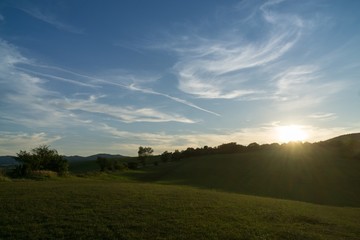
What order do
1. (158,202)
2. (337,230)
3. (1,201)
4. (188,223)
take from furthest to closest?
(158,202) < (1,201) < (337,230) < (188,223)

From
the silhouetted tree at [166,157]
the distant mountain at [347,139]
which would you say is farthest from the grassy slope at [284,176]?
the silhouetted tree at [166,157]

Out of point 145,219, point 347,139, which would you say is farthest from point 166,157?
point 145,219

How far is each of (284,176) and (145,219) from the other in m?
53.9

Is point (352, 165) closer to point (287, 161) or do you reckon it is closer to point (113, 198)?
point (287, 161)

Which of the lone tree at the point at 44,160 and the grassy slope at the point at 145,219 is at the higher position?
the lone tree at the point at 44,160

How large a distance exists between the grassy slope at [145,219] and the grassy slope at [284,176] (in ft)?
83.7

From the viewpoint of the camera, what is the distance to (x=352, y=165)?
3110 inches

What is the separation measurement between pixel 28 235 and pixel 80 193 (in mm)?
10844

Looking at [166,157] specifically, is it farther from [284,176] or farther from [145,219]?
[145,219]

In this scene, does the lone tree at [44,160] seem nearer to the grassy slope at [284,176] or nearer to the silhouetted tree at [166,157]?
the grassy slope at [284,176]

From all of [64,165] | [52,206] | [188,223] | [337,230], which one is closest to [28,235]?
[52,206]

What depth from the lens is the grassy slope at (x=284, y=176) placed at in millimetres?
51988

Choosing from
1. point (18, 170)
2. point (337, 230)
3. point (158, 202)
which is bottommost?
point (337, 230)

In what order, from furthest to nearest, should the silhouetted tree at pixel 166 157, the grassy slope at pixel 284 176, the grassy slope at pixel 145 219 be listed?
→ the silhouetted tree at pixel 166 157 → the grassy slope at pixel 284 176 → the grassy slope at pixel 145 219
